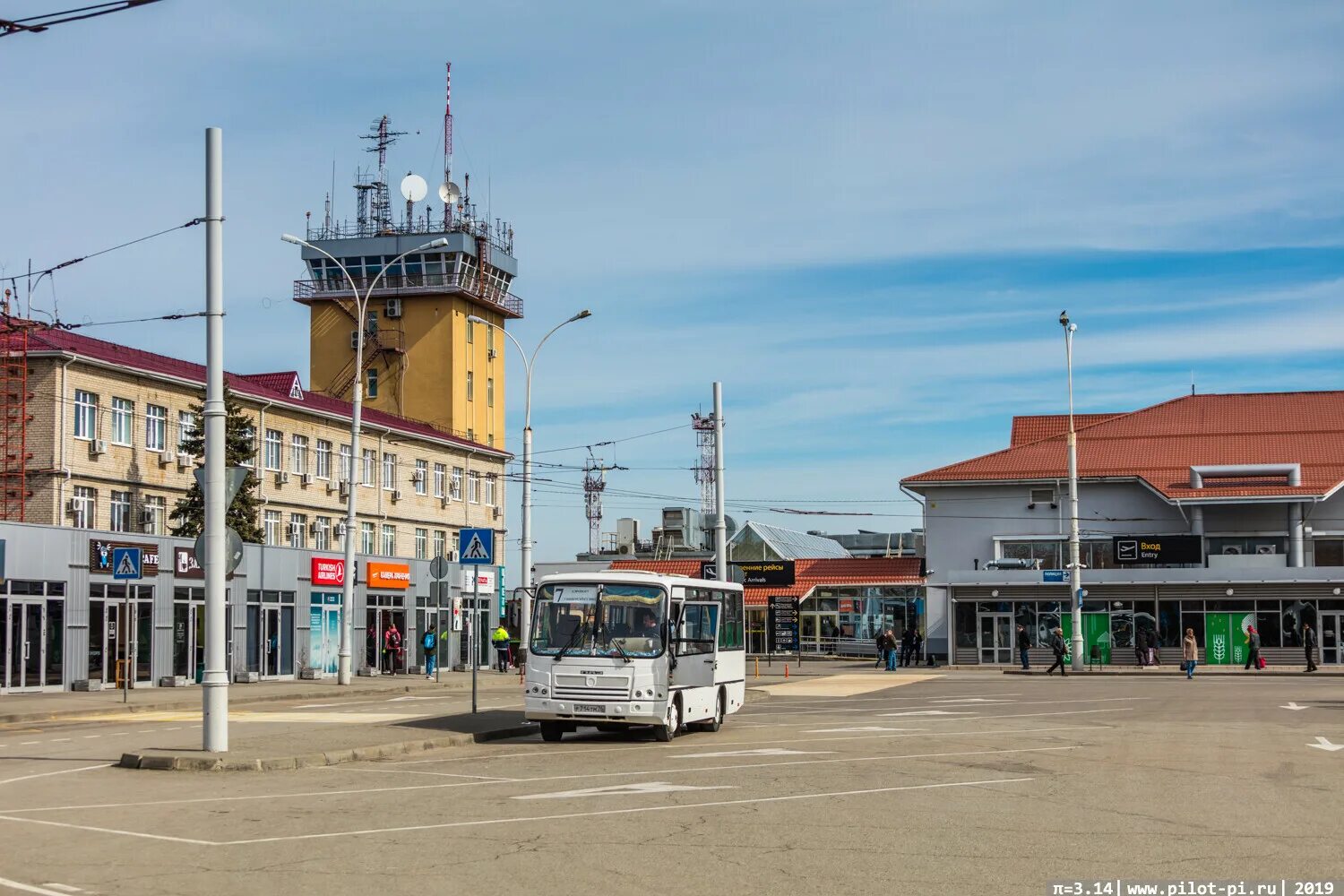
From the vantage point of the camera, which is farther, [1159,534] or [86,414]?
[1159,534]

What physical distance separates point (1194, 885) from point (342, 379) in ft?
249

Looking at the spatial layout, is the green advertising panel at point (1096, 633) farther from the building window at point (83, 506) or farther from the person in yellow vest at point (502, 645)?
the building window at point (83, 506)

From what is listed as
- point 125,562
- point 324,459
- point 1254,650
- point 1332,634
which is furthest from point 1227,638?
point 125,562

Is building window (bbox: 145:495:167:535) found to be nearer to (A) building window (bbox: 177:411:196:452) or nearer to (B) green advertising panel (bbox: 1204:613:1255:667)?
(A) building window (bbox: 177:411:196:452)

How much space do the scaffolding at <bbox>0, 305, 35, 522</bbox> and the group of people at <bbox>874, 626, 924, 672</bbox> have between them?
29.3 metres

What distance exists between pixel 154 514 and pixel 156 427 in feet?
9.22

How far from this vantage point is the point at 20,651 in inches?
1448

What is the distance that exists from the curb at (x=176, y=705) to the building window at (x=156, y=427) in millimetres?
12916

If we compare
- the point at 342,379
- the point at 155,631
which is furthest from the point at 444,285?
the point at 155,631

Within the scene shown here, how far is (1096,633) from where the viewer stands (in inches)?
2379

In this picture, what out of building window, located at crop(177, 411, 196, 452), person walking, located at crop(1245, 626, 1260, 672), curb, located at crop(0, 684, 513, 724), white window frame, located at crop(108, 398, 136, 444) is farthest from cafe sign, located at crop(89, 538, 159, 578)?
person walking, located at crop(1245, 626, 1260, 672)

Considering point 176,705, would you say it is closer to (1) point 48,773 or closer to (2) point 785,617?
(1) point 48,773

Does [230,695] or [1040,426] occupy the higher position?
[1040,426]

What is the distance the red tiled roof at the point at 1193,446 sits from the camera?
211 feet
